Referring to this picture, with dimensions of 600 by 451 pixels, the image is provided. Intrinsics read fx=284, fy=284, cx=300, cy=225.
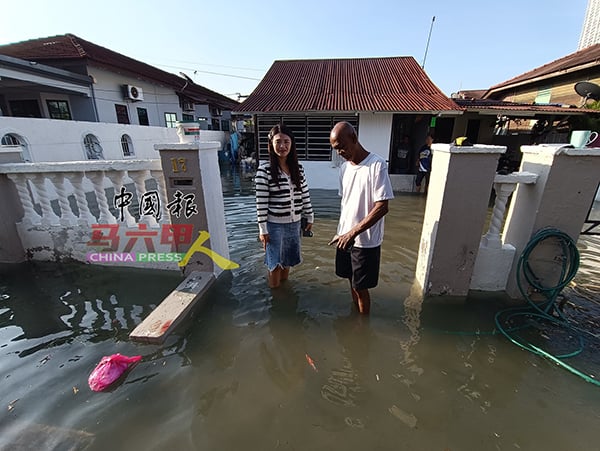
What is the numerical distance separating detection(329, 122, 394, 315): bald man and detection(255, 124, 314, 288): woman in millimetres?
469

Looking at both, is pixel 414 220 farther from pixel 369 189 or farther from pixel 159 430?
pixel 159 430

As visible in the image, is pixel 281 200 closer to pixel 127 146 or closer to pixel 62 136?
pixel 62 136

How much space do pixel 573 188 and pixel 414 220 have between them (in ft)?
11.1

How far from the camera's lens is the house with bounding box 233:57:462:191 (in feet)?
27.9

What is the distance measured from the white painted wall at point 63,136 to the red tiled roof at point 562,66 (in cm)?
1513

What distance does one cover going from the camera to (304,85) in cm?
1031

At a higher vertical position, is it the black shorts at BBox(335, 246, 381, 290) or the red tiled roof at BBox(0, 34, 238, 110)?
the red tiled roof at BBox(0, 34, 238, 110)

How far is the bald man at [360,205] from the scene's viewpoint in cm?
205

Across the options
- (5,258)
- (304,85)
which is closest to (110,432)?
(5,258)

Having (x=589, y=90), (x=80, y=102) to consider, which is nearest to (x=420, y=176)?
(x=589, y=90)

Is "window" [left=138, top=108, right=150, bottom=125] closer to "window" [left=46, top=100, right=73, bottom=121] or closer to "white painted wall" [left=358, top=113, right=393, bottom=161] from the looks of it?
"window" [left=46, top=100, right=73, bottom=121]

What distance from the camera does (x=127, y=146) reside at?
9.40 metres

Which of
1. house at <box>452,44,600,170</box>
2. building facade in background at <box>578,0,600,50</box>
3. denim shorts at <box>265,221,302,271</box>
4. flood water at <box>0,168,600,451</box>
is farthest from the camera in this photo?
building facade in background at <box>578,0,600,50</box>

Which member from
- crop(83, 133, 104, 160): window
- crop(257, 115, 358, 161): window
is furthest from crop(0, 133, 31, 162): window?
crop(257, 115, 358, 161): window
